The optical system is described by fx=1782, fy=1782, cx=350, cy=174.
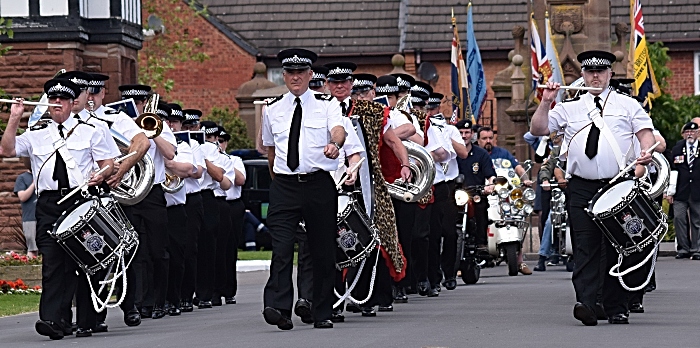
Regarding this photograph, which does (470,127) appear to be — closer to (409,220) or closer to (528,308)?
(409,220)

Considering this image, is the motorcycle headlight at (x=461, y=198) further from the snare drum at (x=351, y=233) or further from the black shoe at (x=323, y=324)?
the black shoe at (x=323, y=324)

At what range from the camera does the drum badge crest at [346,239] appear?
562 inches

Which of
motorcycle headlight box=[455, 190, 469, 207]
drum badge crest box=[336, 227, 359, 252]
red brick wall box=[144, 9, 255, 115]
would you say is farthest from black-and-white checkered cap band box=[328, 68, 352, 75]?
red brick wall box=[144, 9, 255, 115]

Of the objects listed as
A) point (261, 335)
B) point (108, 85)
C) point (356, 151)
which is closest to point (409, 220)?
point (356, 151)

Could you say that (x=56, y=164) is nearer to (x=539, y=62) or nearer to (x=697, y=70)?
(x=539, y=62)

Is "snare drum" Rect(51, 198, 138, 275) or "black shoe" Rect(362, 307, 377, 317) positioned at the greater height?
"snare drum" Rect(51, 198, 138, 275)

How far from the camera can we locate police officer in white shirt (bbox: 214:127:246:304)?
18.3 meters

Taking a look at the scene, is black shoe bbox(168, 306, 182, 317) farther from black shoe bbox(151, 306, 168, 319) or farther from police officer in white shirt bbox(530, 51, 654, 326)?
police officer in white shirt bbox(530, 51, 654, 326)

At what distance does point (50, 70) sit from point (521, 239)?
25.7 ft

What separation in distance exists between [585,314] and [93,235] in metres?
3.70

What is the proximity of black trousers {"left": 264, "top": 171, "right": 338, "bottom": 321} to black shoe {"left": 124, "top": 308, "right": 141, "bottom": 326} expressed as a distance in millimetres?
1908

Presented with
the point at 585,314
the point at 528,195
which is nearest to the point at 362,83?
the point at 585,314

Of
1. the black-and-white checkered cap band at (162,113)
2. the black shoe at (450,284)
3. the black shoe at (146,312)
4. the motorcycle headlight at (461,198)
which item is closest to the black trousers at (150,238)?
the black shoe at (146,312)

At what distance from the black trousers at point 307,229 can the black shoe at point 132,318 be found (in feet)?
6.26
